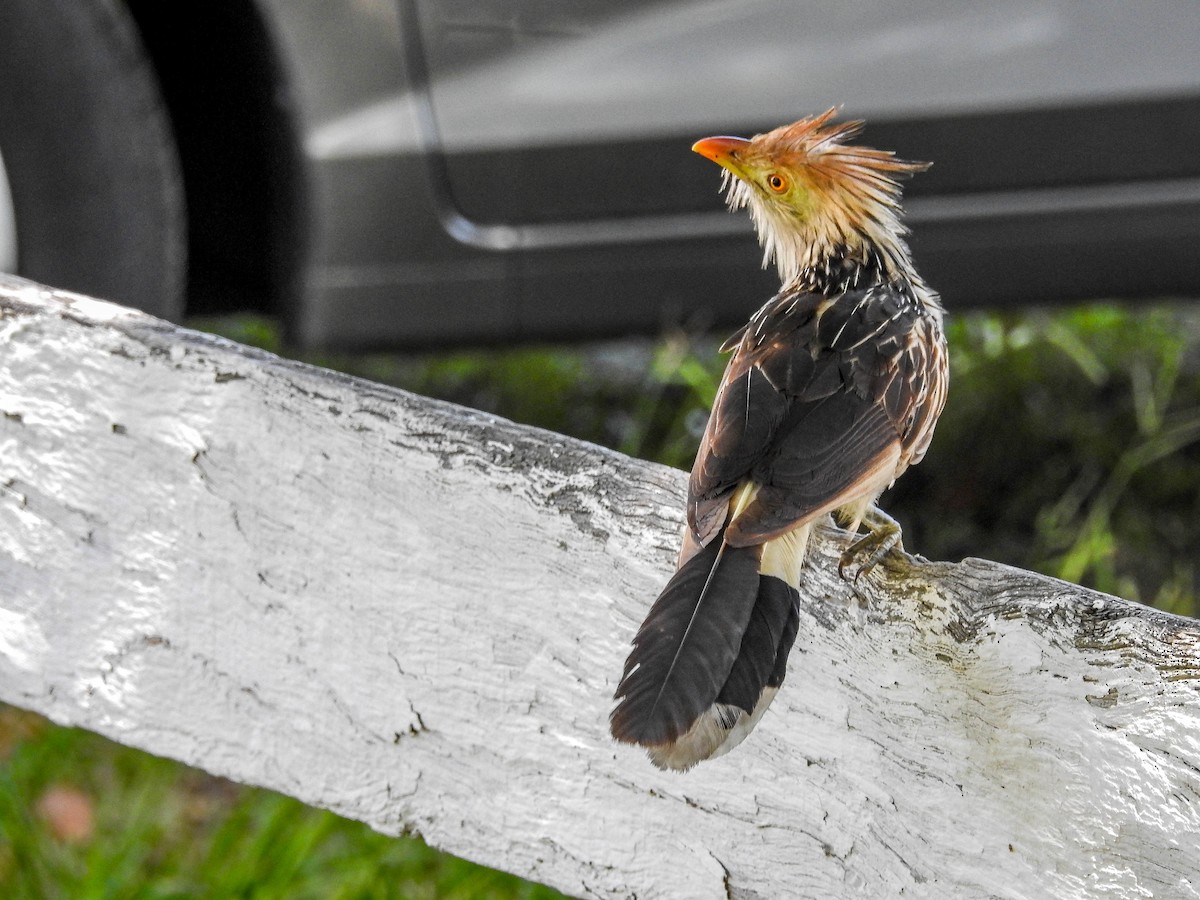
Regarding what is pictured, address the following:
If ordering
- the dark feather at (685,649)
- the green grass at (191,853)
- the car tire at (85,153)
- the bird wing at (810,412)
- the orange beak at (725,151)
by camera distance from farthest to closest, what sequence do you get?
the car tire at (85,153), the green grass at (191,853), the orange beak at (725,151), the bird wing at (810,412), the dark feather at (685,649)

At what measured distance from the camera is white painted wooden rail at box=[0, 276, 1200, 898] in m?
1.30

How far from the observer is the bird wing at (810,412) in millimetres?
1437

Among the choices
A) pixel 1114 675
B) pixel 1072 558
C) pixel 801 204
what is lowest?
pixel 1072 558

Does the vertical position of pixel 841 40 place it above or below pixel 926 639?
above

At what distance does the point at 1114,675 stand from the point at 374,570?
0.79 metres

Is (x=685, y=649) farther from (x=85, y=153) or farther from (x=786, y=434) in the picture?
(x=85, y=153)

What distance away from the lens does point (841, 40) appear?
2961mm

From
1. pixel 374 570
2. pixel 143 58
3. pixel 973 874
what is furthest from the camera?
pixel 143 58

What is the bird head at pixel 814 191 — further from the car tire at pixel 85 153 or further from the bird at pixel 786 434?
the car tire at pixel 85 153

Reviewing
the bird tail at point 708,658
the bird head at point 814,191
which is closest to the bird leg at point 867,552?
the bird tail at point 708,658

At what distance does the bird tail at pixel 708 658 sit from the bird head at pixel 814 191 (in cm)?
69

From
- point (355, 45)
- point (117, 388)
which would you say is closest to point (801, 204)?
point (117, 388)

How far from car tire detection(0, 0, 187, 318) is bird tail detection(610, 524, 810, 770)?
1833 millimetres

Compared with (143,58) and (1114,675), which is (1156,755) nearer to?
(1114,675)
